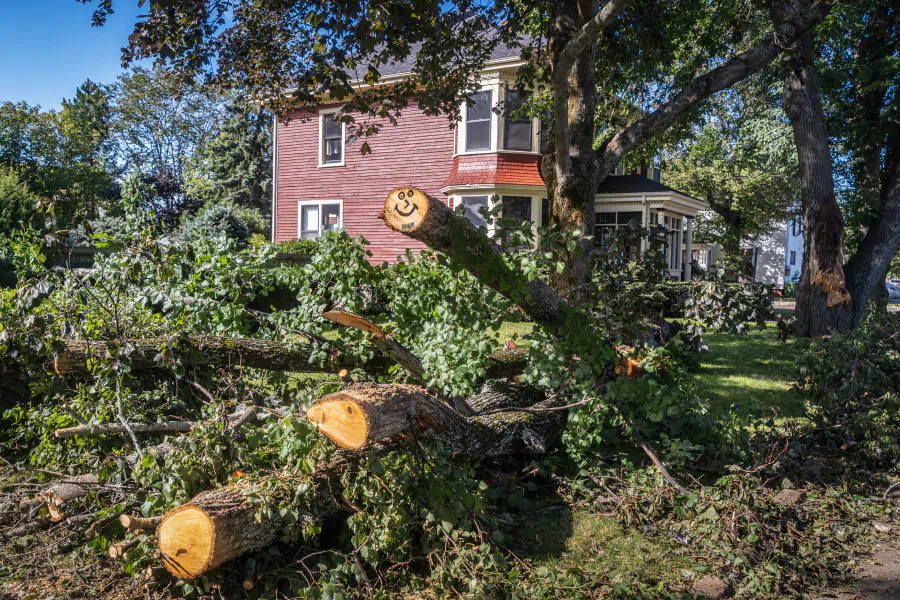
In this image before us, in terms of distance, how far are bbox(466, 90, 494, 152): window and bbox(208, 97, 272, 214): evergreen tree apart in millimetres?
17158

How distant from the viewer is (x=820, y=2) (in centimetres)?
696

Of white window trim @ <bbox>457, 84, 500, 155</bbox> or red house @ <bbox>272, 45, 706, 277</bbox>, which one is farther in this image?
red house @ <bbox>272, 45, 706, 277</bbox>

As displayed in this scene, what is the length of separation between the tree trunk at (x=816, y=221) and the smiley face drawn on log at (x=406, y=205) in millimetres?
8731

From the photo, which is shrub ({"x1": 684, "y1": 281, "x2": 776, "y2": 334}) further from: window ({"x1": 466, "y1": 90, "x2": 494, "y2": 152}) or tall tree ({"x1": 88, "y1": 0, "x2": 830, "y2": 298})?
window ({"x1": 466, "y1": 90, "x2": 494, "y2": 152})

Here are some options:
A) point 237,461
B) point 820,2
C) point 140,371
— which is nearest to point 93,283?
point 140,371

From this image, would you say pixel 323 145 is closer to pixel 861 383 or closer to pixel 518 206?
pixel 518 206

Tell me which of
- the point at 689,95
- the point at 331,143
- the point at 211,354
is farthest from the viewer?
the point at 331,143

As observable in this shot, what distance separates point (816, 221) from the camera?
10.0m

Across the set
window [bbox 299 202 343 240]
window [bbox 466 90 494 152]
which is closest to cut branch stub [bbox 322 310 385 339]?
window [bbox 466 90 494 152]

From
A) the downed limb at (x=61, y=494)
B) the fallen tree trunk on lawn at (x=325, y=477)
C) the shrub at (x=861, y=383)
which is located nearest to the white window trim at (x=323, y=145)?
the shrub at (x=861, y=383)

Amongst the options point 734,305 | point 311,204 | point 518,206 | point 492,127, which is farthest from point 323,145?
point 734,305

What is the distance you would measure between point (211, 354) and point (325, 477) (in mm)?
2096

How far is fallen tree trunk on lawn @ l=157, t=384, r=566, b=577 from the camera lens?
2779mm

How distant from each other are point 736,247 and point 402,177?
57.0 ft
